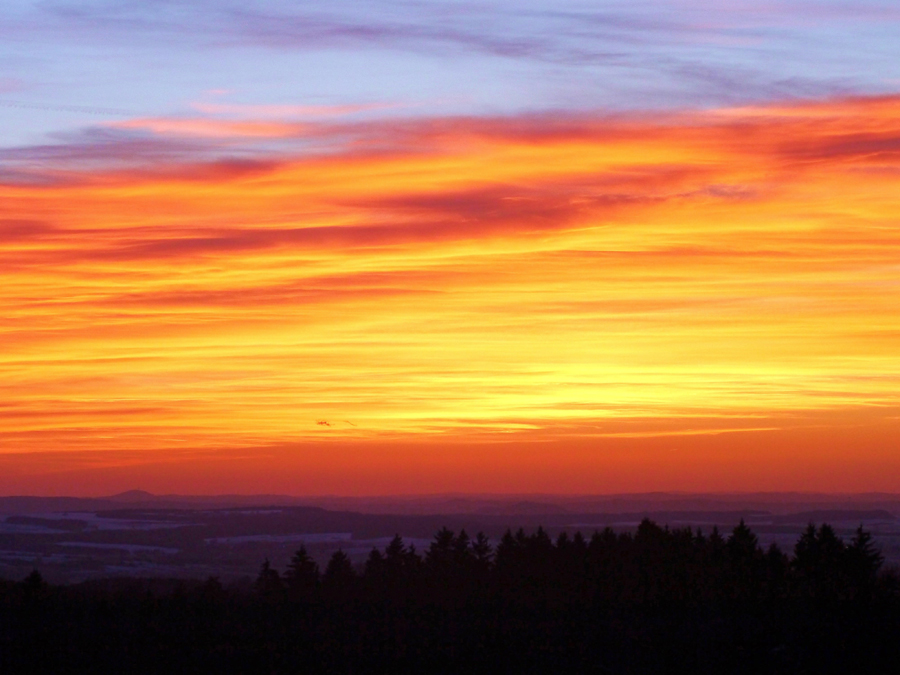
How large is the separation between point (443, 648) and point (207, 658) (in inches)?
419

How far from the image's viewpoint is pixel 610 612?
7644 centimetres

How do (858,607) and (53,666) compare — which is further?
(858,607)

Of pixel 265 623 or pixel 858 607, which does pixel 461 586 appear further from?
pixel 858 607

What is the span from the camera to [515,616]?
7519cm

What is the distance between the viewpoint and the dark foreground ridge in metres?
60.0

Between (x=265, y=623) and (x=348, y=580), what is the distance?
72.3 feet

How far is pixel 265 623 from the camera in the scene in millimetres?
72938

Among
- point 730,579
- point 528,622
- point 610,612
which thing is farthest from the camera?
point 730,579

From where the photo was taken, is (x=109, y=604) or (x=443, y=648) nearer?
(x=443, y=648)

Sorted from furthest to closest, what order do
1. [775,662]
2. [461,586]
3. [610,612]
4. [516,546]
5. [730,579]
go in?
[516,546] < [461,586] < [730,579] < [610,612] < [775,662]

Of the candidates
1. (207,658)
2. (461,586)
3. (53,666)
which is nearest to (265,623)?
→ (207,658)

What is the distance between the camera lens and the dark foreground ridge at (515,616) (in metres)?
60.0

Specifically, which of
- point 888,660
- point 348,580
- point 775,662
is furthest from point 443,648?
point 348,580

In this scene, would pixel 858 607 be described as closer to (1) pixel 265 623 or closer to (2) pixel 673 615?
(2) pixel 673 615
